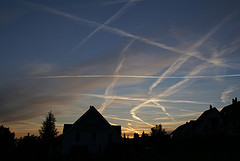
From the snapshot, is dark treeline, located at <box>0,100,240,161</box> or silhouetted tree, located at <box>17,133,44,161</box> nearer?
dark treeline, located at <box>0,100,240,161</box>

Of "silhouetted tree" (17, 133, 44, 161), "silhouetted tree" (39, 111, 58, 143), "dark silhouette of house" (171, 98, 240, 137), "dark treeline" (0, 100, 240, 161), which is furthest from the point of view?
"silhouetted tree" (39, 111, 58, 143)

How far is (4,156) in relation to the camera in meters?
40.7

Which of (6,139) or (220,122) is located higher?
(220,122)

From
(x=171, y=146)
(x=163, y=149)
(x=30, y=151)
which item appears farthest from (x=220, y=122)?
(x=30, y=151)

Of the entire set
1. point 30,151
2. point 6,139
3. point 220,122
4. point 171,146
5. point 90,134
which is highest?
point 220,122

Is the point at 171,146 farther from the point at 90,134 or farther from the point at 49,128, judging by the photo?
the point at 49,128

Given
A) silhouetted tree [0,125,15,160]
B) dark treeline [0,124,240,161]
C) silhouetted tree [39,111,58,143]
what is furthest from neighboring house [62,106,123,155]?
silhouetted tree [39,111,58,143]

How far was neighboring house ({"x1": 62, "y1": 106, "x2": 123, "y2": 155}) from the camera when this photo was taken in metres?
43.6

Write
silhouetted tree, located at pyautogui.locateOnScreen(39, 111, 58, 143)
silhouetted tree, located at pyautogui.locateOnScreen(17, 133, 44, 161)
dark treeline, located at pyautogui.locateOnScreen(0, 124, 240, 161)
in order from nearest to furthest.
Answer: dark treeline, located at pyautogui.locateOnScreen(0, 124, 240, 161) < silhouetted tree, located at pyautogui.locateOnScreen(17, 133, 44, 161) < silhouetted tree, located at pyautogui.locateOnScreen(39, 111, 58, 143)

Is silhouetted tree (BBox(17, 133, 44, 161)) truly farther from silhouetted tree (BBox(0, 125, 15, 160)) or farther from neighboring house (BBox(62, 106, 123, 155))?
neighboring house (BBox(62, 106, 123, 155))

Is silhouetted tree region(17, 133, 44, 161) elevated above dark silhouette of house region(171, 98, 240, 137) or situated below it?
below

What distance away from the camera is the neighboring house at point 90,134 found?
43.6 metres

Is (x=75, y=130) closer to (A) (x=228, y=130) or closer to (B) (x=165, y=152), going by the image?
(B) (x=165, y=152)

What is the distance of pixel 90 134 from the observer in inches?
1751
